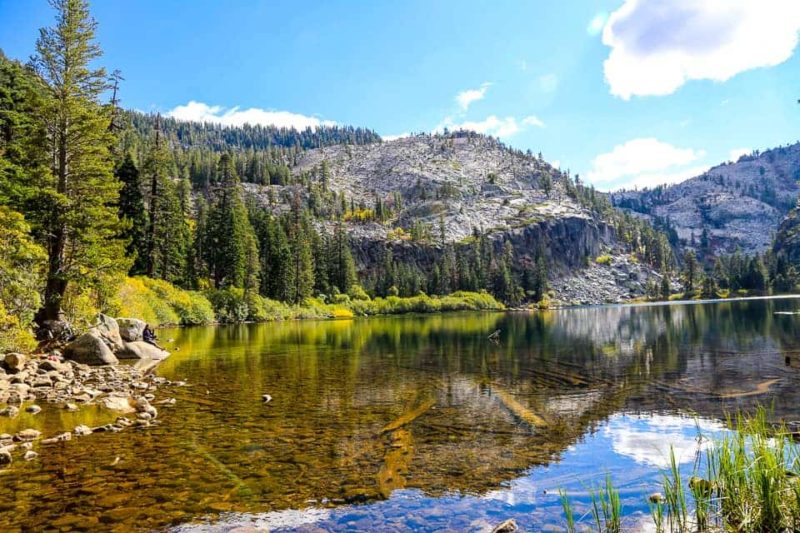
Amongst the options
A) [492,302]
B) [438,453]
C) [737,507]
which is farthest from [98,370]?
[492,302]

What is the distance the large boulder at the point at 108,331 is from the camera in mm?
26828

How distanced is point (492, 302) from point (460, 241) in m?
59.6

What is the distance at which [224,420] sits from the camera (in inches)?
554

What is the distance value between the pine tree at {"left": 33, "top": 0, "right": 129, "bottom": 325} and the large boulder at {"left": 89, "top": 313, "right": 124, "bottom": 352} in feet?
7.03

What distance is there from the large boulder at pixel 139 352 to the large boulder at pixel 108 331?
323mm

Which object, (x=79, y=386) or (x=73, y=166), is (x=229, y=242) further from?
(x=79, y=386)

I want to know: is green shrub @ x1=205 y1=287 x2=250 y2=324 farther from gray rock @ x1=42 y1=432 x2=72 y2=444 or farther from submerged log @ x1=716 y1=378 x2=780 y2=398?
submerged log @ x1=716 y1=378 x2=780 y2=398

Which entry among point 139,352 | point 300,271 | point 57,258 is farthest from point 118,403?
point 300,271

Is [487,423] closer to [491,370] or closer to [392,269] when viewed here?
[491,370]

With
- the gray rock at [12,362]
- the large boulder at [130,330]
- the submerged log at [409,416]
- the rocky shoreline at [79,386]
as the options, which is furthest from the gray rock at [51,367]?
the submerged log at [409,416]

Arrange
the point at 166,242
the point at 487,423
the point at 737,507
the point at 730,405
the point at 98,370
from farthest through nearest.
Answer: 1. the point at 166,242
2. the point at 98,370
3. the point at 730,405
4. the point at 487,423
5. the point at 737,507

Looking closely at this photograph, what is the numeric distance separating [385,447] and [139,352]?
833 inches

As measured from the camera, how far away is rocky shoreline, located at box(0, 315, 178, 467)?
38.2 ft

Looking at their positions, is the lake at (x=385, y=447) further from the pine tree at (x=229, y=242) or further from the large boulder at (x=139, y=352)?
the pine tree at (x=229, y=242)
